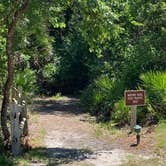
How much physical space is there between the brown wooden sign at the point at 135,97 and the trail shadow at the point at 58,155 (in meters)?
2.37

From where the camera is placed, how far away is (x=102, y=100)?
1811 cm

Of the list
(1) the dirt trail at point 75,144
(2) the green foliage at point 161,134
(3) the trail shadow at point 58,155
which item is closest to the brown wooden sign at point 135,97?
(2) the green foliage at point 161,134

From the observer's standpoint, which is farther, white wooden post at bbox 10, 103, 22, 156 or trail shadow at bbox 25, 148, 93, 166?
white wooden post at bbox 10, 103, 22, 156

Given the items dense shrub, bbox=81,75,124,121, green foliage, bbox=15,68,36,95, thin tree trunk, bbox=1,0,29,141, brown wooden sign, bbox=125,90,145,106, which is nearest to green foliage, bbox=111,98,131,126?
dense shrub, bbox=81,75,124,121

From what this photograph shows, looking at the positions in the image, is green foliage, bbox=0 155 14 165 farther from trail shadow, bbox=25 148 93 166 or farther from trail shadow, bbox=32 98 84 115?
trail shadow, bbox=32 98 84 115

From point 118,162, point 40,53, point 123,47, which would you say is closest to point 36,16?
point 118,162

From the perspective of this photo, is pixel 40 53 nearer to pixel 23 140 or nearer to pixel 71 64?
pixel 71 64

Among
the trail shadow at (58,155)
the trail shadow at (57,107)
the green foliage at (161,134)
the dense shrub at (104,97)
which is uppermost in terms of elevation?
the dense shrub at (104,97)

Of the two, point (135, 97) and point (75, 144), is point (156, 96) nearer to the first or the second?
point (135, 97)

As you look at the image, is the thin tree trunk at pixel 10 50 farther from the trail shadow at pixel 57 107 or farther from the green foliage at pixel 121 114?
the trail shadow at pixel 57 107

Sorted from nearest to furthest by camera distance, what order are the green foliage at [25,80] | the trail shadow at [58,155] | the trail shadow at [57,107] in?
1. the trail shadow at [58,155]
2. the green foliage at [25,80]
3. the trail shadow at [57,107]

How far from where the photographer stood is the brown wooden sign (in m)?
13.2

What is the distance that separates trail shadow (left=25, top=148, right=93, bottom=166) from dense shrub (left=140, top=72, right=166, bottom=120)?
3827 millimetres

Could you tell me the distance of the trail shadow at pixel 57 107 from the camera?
1925 centimetres
